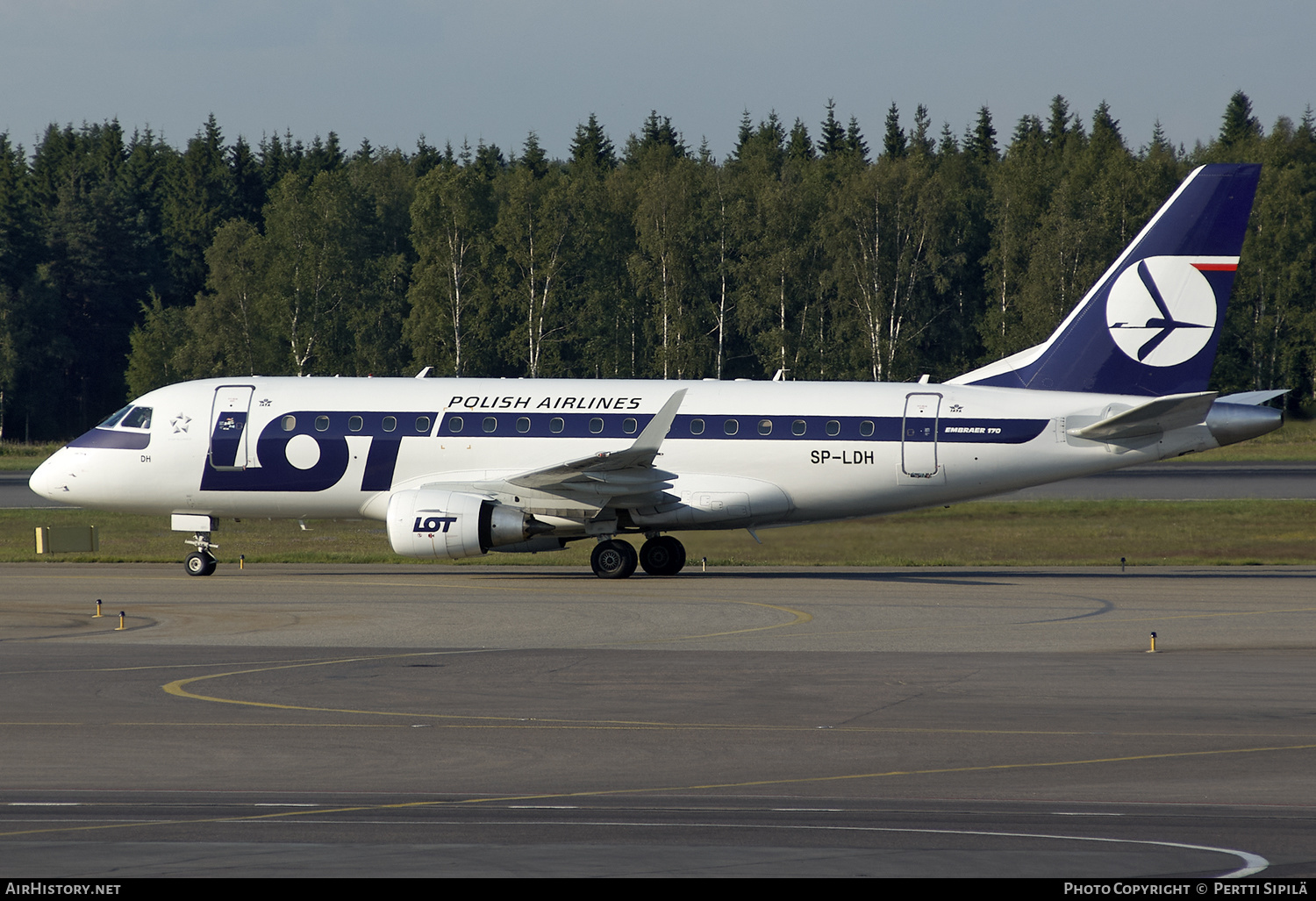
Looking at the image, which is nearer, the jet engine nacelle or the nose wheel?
the jet engine nacelle

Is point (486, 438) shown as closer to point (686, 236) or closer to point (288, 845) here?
point (288, 845)

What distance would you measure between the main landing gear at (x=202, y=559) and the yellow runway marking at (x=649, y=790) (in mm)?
21877

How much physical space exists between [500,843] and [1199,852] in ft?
16.1

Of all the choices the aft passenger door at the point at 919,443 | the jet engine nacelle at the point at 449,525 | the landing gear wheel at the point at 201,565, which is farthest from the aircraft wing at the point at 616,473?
the landing gear wheel at the point at 201,565

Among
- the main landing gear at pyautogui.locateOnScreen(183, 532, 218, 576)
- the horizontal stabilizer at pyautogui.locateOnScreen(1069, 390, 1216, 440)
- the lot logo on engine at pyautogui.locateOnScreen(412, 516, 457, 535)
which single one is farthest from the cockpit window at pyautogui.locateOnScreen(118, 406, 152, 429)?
the horizontal stabilizer at pyautogui.locateOnScreen(1069, 390, 1216, 440)

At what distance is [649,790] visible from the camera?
12.6 metres

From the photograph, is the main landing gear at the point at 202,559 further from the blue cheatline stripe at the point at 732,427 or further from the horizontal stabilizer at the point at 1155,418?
the horizontal stabilizer at the point at 1155,418

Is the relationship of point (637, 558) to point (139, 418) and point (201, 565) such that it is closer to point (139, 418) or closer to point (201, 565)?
point (201, 565)

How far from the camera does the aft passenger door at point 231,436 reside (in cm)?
3250

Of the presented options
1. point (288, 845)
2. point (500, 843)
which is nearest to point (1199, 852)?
point (500, 843)

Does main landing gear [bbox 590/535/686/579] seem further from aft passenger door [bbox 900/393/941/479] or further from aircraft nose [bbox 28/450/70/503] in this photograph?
aircraft nose [bbox 28/450/70/503]

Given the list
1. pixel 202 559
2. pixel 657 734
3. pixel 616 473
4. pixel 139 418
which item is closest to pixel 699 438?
pixel 616 473

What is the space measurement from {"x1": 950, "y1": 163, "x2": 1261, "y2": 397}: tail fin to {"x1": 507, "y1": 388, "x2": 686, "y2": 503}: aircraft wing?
911cm

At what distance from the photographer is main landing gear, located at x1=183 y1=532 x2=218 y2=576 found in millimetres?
32378
